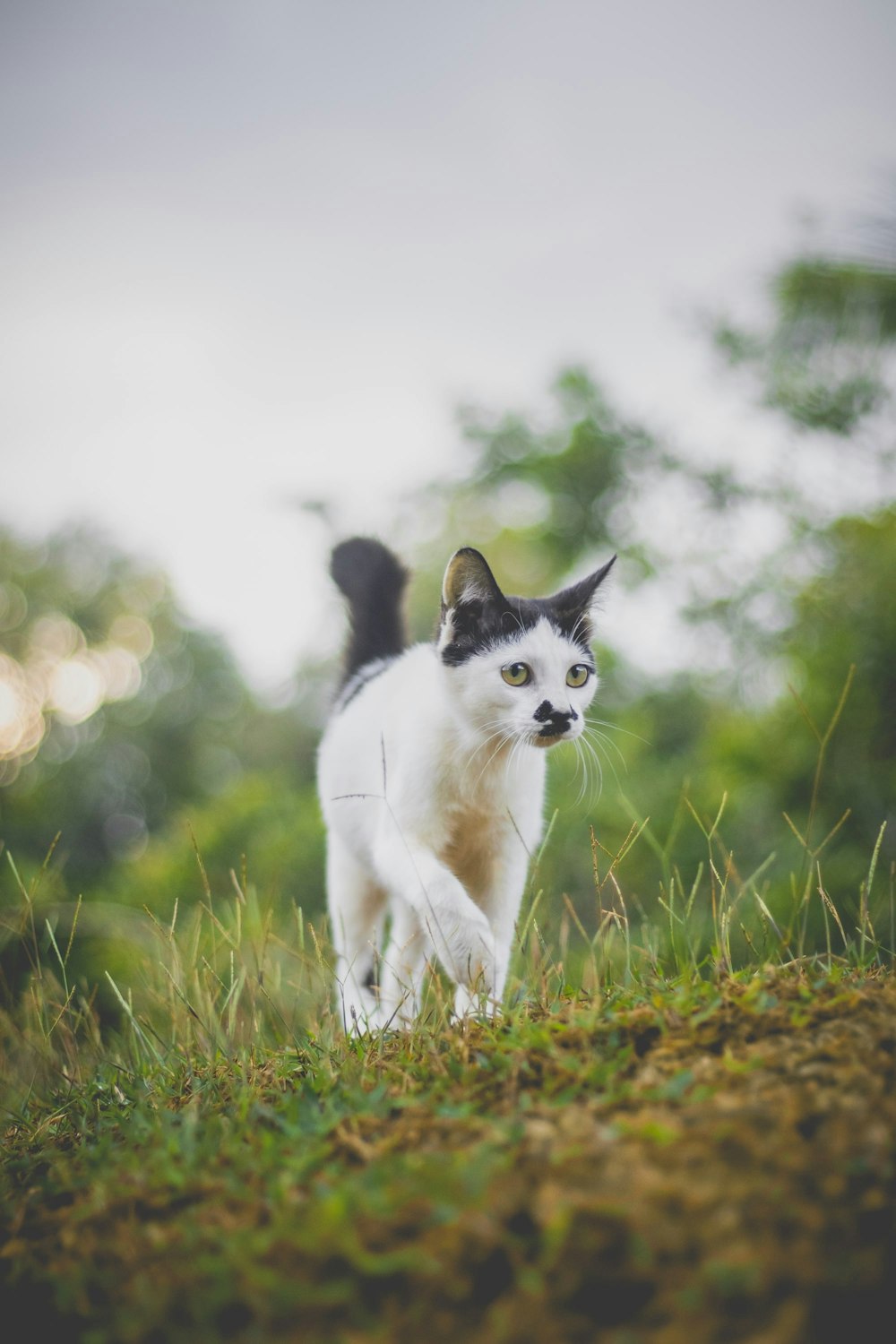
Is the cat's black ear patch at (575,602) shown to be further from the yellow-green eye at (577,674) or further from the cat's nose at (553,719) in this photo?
the cat's nose at (553,719)

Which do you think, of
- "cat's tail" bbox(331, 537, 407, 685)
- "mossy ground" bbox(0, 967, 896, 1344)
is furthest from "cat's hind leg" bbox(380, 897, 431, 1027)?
"cat's tail" bbox(331, 537, 407, 685)

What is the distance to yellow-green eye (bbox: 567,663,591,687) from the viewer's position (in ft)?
10.1

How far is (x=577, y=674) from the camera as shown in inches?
122

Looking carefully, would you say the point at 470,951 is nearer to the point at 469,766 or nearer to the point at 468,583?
the point at 469,766

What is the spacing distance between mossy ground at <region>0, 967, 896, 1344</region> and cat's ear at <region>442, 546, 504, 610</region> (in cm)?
147

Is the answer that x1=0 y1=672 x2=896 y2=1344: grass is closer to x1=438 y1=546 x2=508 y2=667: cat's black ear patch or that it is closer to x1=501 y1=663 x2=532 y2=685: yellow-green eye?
x1=501 y1=663 x2=532 y2=685: yellow-green eye

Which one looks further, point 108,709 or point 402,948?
point 108,709

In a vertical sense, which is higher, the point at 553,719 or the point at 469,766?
the point at 553,719

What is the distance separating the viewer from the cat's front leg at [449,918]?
2586 millimetres

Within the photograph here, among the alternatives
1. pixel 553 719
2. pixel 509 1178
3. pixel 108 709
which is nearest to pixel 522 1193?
pixel 509 1178

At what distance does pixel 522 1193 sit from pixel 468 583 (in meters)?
2.08

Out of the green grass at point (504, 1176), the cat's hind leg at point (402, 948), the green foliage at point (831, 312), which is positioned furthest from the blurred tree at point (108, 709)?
the green grass at point (504, 1176)

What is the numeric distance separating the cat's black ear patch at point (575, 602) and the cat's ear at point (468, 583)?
30 cm

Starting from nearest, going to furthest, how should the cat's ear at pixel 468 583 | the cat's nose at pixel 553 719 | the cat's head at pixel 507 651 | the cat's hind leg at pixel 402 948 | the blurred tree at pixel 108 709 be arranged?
the cat's nose at pixel 553 719 → the cat's head at pixel 507 651 → the cat's ear at pixel 468 583 → the cat's hind leg at pixel 402 948 → the blurred tree at pixel 108 709
